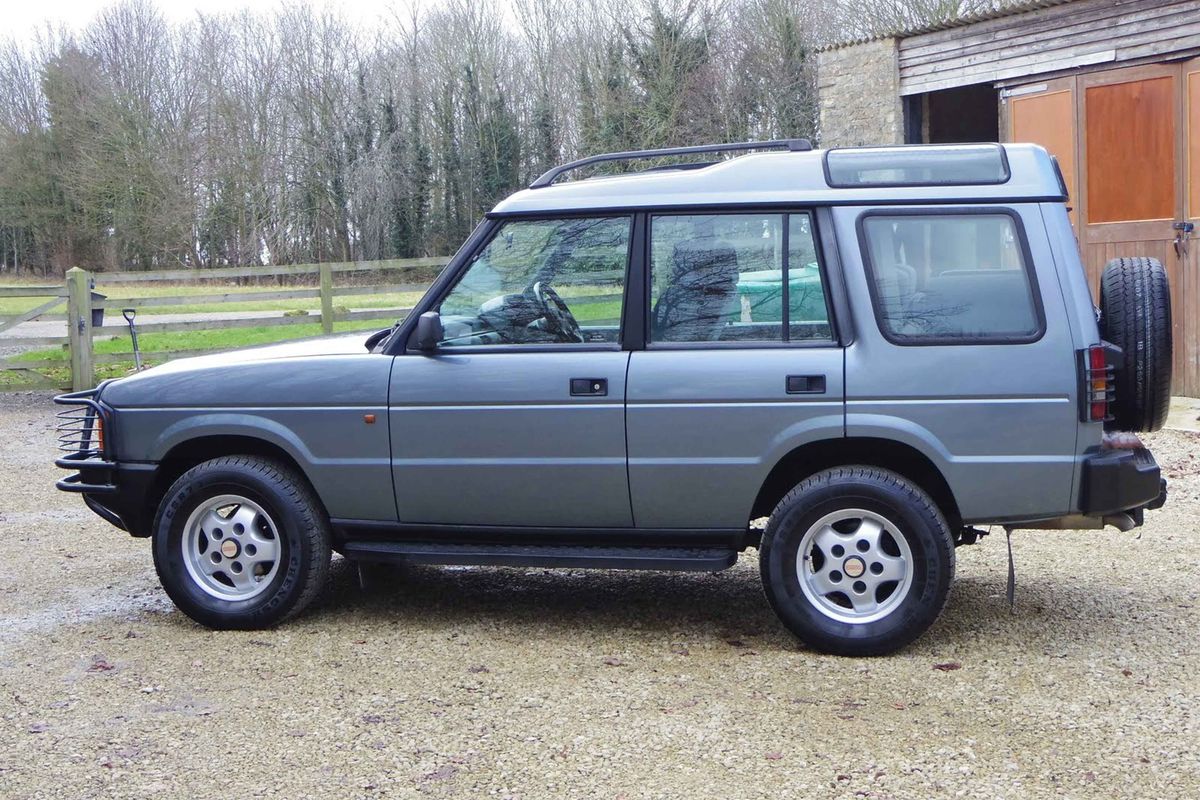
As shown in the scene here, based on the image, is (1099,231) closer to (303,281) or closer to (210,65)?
(303,281)

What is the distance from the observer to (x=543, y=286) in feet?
16.4

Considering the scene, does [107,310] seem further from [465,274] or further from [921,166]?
[921,166]

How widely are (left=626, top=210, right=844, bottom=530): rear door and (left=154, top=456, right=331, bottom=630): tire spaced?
1414 mm

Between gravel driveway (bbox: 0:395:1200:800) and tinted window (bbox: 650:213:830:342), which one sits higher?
tinted window (bbox: 650:213:830:342)

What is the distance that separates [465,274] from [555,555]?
3.95ft

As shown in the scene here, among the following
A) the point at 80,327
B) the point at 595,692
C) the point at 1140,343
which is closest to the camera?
the point at 595,692

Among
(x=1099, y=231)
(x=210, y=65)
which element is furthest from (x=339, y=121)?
(x=1099, y=231)

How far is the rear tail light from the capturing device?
4.46m

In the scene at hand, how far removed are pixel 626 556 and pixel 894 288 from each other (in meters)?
1.47

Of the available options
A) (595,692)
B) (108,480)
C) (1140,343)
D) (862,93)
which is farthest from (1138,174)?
(108,480)

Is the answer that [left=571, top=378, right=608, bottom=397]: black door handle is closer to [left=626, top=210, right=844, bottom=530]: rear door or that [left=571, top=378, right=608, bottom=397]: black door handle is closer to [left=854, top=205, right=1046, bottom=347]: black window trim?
[left=626, top=210, right=844, bottom=530]: rear door

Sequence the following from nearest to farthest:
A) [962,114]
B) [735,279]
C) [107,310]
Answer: [735,279] < [107,310] < [962,114]

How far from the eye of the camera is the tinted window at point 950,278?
4.55 meters

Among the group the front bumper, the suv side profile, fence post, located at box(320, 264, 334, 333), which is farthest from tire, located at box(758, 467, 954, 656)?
fence post, located at box(320, 264, 334, 333)
